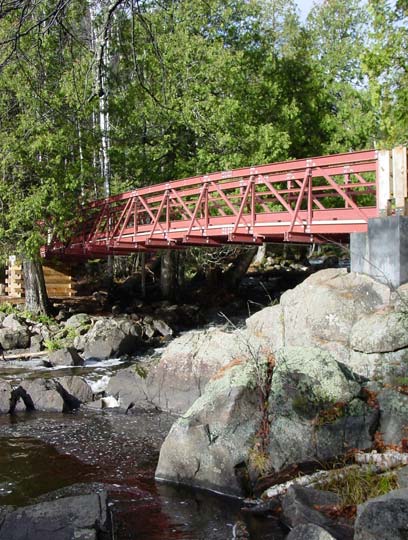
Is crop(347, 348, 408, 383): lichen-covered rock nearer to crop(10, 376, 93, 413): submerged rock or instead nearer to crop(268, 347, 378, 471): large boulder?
crop(268, 347, 378, 471): large boulder

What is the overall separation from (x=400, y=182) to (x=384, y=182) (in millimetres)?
309

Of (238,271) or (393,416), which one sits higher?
(238,271)

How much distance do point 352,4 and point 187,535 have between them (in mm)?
29980

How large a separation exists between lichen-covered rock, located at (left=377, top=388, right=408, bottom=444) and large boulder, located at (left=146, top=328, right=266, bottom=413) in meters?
3.12

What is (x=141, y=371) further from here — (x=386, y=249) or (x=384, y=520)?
(x=384, y=520)

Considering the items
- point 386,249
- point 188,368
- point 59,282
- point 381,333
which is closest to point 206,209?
point 188,368

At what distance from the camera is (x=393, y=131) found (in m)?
10.9

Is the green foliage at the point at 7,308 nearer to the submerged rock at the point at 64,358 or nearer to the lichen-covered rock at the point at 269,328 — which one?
the submerged rock at the point at 64,358

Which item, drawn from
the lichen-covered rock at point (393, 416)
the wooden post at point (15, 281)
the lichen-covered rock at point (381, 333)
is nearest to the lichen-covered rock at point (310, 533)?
the lichen-covered rock at point (393, 416)

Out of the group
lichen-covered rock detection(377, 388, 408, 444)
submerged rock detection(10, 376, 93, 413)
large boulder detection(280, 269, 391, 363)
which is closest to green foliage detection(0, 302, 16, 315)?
submerged rock detection(10, 376, 93, 413)

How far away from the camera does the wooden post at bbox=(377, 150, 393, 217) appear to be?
1090cm

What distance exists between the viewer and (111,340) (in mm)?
15805

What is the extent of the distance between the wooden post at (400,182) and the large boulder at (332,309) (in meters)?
1.34

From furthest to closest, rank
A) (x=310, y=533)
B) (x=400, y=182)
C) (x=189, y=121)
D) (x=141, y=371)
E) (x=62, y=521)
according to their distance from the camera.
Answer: (x=189, y=121)
(x=141, y=371)
(x=400, y=182)
(x=62, y=521)
(x=310, y=533)
